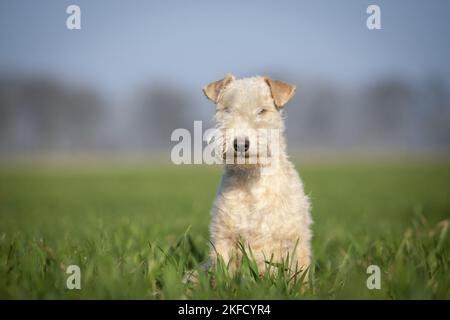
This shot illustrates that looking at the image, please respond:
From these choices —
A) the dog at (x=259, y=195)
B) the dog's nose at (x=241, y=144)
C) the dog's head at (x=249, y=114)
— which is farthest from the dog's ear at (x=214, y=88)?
the dog's nose at (x=241, y=144)

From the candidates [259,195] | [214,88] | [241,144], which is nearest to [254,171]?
[259,195]

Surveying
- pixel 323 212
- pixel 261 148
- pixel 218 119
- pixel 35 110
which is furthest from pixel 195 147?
pixel 35 110

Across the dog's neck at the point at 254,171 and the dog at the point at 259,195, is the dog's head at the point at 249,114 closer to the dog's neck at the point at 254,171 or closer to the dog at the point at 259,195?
the dog at the point at 259,195

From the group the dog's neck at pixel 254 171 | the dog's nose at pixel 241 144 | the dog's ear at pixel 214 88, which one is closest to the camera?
the dog's nose at pixel 241 144

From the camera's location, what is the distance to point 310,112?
358 feet

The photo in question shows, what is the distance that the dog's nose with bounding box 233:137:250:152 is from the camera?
199 inches

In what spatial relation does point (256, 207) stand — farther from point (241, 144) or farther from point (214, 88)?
point (214, 88)

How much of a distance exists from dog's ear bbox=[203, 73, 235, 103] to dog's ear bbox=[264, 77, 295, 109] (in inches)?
23.9

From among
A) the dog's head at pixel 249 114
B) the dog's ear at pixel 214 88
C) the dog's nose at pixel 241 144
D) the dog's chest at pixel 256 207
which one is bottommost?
the dog's chest at pixel 256 207

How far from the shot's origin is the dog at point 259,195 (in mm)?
5387

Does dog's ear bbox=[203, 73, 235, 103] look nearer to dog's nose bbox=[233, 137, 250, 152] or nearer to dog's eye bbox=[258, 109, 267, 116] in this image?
dog's eye bbox=[258, 109, 267, 116]

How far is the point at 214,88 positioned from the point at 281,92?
33.8 inches

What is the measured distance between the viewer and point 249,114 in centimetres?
550
